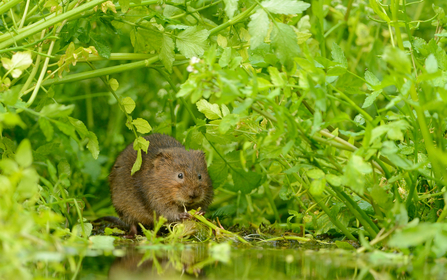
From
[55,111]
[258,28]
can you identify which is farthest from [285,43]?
[55,111]

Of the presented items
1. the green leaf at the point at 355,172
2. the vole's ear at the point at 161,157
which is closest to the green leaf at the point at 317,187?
the green leaf at the point at 355,172

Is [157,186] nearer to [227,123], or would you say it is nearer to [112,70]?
[112,70]

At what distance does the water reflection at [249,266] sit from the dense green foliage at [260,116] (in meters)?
0.12

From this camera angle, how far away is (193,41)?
304cm

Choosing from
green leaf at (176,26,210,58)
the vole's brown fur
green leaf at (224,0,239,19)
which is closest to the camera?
green leaf at (224,0,239,19)

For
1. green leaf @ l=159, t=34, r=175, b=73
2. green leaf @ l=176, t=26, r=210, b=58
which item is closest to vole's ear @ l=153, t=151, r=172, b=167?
green leaf @ l=159, t=34, r=175, b=73

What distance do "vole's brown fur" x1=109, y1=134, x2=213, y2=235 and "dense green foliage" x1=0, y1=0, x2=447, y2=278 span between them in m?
0.27

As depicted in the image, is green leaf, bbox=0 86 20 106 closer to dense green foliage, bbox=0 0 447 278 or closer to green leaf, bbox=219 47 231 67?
dense green foliage, bbox=0 0 447 278

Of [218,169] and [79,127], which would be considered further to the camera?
[218,169]

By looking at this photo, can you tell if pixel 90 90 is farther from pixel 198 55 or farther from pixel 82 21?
pixel 198 55

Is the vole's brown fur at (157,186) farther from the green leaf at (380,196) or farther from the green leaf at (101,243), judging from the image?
the green leaf at (380,196)

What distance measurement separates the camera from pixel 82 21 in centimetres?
347

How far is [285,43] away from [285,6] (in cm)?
17

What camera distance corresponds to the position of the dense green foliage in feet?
7.08
